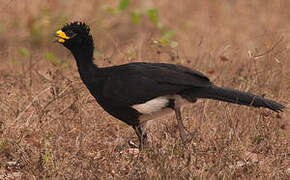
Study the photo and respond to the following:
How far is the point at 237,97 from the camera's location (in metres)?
4.62

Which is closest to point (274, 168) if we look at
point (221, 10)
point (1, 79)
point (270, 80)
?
point (270, 80)

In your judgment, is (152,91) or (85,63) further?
(85,63)

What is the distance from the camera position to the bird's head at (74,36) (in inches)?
198

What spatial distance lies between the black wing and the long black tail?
0.29ft

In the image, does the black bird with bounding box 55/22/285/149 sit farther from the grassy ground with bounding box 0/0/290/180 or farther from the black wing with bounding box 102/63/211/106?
the grassy ground with bounding box 0/0/290/180

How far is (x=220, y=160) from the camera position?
4.21 metres

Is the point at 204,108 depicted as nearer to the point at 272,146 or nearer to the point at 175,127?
the point at 175,127

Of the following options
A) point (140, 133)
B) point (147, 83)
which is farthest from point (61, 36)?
→ point (140, 133)

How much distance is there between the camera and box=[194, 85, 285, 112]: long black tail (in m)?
4.56

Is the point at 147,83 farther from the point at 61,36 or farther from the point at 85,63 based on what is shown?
the point at 61,36

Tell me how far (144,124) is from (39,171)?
1.22 meters

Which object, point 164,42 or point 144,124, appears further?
point 164,42

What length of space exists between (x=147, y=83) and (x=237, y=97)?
816mm

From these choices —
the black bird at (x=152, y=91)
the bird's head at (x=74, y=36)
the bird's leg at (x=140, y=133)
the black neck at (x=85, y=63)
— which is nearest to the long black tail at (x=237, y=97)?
the black bird at (x=152, y=91)
